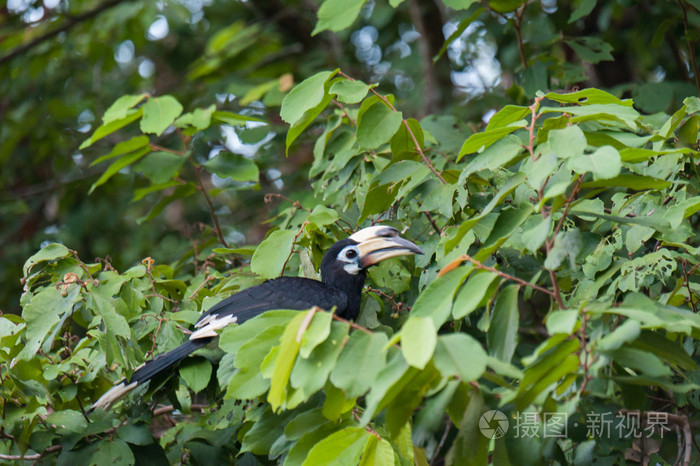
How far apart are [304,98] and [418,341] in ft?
3.47

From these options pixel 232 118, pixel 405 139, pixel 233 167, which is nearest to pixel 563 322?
pixel 405 139

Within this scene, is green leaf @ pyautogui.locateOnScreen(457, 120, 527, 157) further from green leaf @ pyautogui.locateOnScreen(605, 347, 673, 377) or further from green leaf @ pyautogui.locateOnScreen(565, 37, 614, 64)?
green leaf @ pyautogui.locateOnScreen(565, 37, 614, 64)

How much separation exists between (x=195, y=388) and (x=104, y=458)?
348 mm

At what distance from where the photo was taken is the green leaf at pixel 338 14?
9.39 feet

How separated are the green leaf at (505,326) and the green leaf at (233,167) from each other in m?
1.73

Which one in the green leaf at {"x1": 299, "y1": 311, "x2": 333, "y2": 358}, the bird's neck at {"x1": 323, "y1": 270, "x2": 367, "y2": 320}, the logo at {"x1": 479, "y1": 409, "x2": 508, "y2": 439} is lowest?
the bird's neck at {"x1": 323, "y1": 270, "x2": 367, "y2": 320}

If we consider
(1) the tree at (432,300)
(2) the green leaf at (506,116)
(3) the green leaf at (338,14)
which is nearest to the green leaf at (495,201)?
(1) the tree at (432,300)

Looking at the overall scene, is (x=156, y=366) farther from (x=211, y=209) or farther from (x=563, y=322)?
(x=563, y=322)

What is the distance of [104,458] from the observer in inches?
85.6

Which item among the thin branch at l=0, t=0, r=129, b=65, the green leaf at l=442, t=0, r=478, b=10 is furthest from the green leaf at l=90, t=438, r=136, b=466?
the thin branch at l=0, t=0, r=129, b=65

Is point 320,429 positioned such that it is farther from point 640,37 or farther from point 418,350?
point 640,37

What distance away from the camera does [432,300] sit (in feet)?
4.91

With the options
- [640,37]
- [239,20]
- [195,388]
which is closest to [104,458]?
[195,388]

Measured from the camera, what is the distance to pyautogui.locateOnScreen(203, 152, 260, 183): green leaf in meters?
3.13
